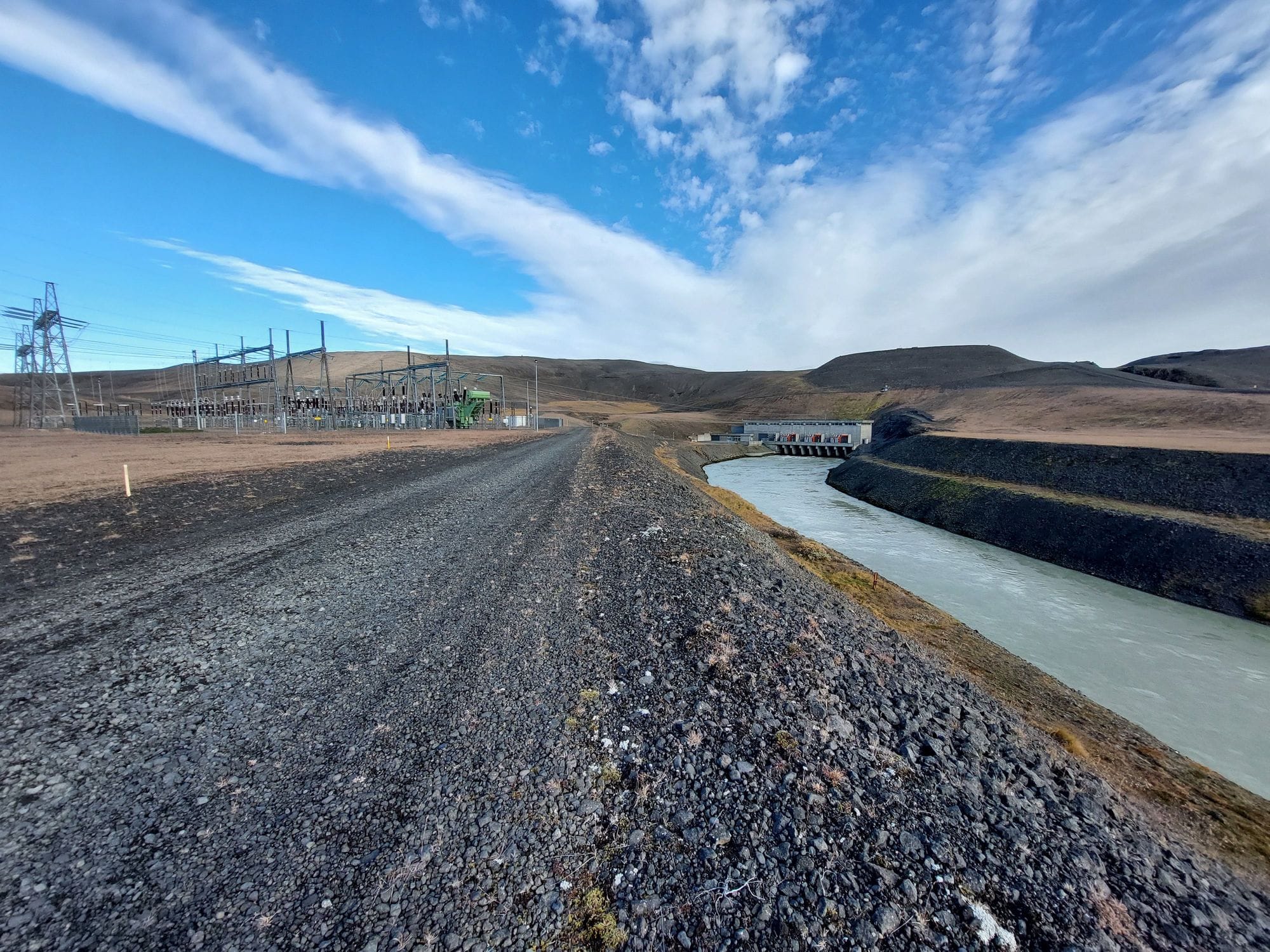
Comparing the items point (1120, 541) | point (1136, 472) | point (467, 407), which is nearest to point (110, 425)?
point (467, 407)

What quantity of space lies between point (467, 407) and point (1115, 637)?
6384 cm

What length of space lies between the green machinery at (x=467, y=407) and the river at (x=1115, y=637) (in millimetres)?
52879

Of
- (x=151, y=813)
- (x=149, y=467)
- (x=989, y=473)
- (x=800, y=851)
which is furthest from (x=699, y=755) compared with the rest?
(x=989, y=473)

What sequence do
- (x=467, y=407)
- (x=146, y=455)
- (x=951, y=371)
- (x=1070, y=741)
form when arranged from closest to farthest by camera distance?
(x=1070, y=741), (x=146, y=455), (x=467, y=407), (x=951, y=371)

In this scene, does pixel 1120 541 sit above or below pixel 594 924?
below

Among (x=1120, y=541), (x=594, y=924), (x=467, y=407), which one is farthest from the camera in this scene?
(x=467, y=407)

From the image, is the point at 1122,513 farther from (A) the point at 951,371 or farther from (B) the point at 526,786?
(A) the point at 951,371

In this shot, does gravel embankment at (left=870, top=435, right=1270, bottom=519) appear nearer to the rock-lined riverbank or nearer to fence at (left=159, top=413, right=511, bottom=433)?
the rock-lined riverbank

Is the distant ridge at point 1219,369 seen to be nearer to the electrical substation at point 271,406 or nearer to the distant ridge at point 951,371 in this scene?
the distant ridge at point 951,371

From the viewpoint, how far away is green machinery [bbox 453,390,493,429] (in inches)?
2549

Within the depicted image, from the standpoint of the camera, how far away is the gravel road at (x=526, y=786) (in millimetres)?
2736

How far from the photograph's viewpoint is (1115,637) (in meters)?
11.6

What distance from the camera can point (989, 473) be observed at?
2780 cm

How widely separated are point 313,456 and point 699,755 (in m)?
27.9
